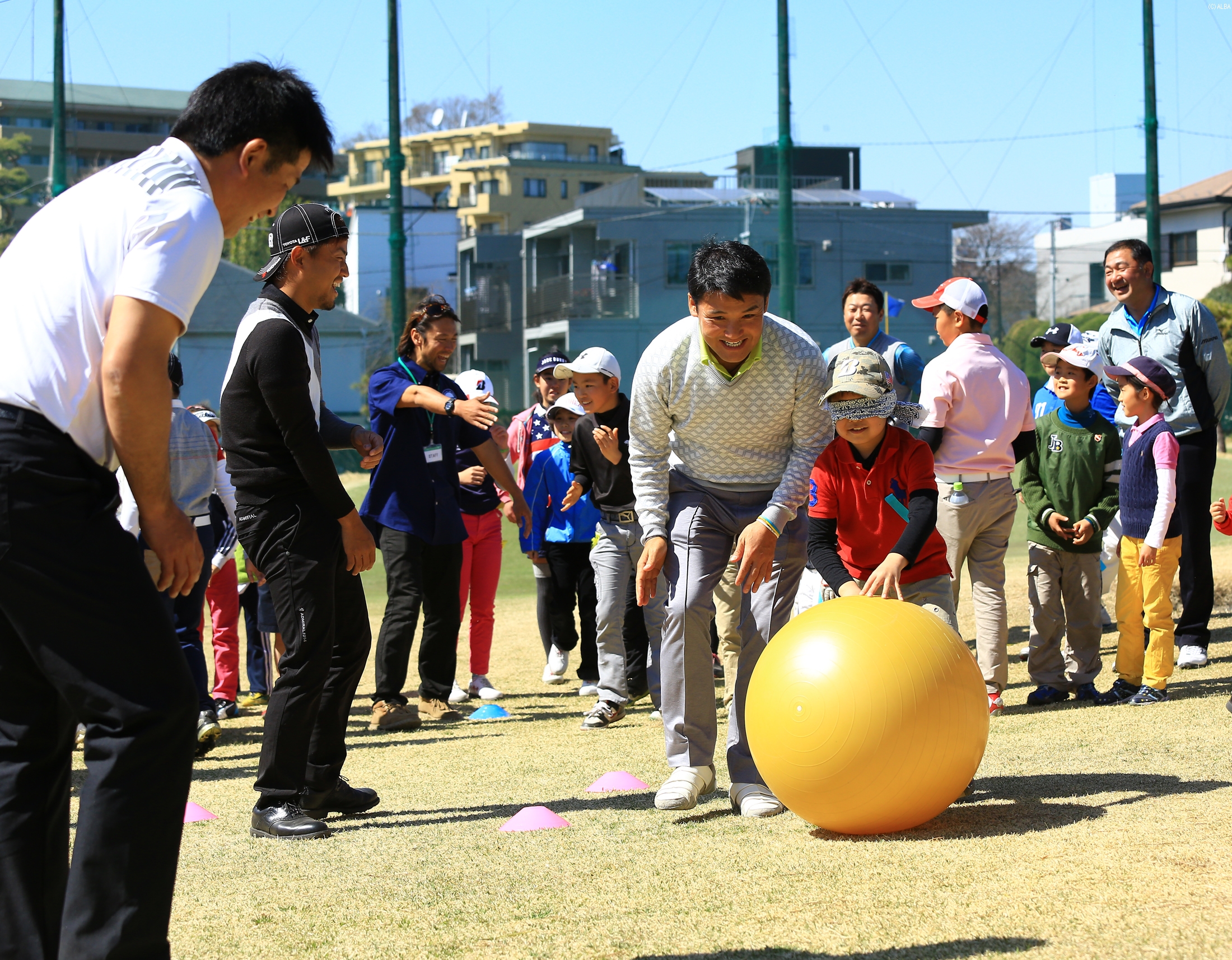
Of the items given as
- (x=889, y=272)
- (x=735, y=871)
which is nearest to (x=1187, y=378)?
(x=735, y=871)

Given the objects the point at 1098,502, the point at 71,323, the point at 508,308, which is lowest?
the point at 1098,502

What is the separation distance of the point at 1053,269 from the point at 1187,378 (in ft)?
184

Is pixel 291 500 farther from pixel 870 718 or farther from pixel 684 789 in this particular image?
pixel 870 718

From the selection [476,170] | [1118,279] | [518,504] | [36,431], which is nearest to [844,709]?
[36,431]

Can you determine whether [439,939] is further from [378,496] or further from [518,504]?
[518,504]

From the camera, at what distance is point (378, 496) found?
25.1ft

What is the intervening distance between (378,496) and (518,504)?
1.05 metres

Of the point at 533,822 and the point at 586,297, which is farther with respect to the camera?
the point at 586,297

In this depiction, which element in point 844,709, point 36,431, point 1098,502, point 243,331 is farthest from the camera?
point 1098,502

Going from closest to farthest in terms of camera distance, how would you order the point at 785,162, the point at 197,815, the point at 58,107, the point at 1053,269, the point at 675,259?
the point at 197,815 < the point at 785,162 < the point at 58,107 < the point at 675,259 < the point at 1053,269

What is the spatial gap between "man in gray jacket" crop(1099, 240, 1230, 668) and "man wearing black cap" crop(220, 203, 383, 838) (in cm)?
523

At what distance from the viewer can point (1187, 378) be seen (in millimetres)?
8203

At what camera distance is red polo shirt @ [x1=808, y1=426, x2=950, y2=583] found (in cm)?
524

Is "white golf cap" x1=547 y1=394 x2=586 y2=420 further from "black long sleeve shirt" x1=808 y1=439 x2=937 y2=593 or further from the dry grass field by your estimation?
"black long sleeve shirt" x1=808 y1=439 x2=937 y2=593
